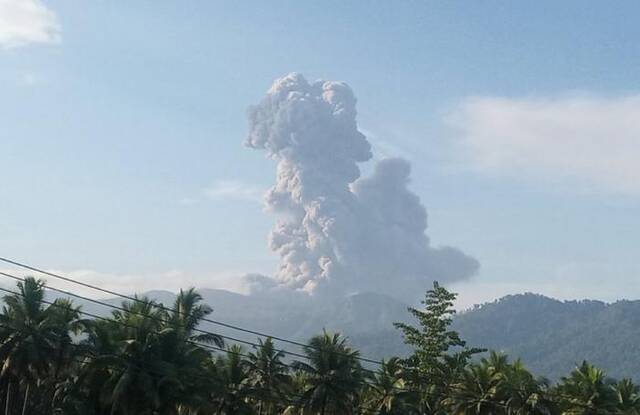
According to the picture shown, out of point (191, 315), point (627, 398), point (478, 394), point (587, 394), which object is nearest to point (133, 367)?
point (191, 315)

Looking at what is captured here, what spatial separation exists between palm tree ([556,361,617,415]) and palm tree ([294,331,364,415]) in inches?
669

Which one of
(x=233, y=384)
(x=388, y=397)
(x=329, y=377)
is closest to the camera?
(x=329, y=377)

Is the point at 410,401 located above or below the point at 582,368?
Result: below

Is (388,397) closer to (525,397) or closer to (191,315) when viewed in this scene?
(525,397)

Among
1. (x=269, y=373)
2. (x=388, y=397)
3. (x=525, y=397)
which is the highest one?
(x=525, y=397)

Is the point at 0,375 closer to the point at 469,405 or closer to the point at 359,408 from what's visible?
the point at 359,408

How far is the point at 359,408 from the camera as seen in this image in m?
80.2

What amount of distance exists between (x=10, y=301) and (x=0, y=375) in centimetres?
492

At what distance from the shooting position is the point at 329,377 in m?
74.3

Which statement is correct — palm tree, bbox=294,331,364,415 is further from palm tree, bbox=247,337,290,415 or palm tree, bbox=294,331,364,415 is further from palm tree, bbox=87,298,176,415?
palm tree, bbox=87,298,176,415

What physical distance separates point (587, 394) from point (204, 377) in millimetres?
33001

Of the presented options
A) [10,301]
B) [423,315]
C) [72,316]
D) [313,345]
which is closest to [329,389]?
[313,345]

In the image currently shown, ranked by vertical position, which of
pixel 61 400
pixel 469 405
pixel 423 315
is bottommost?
pixel 61 400

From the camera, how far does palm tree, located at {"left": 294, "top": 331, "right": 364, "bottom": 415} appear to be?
73.9 metres
